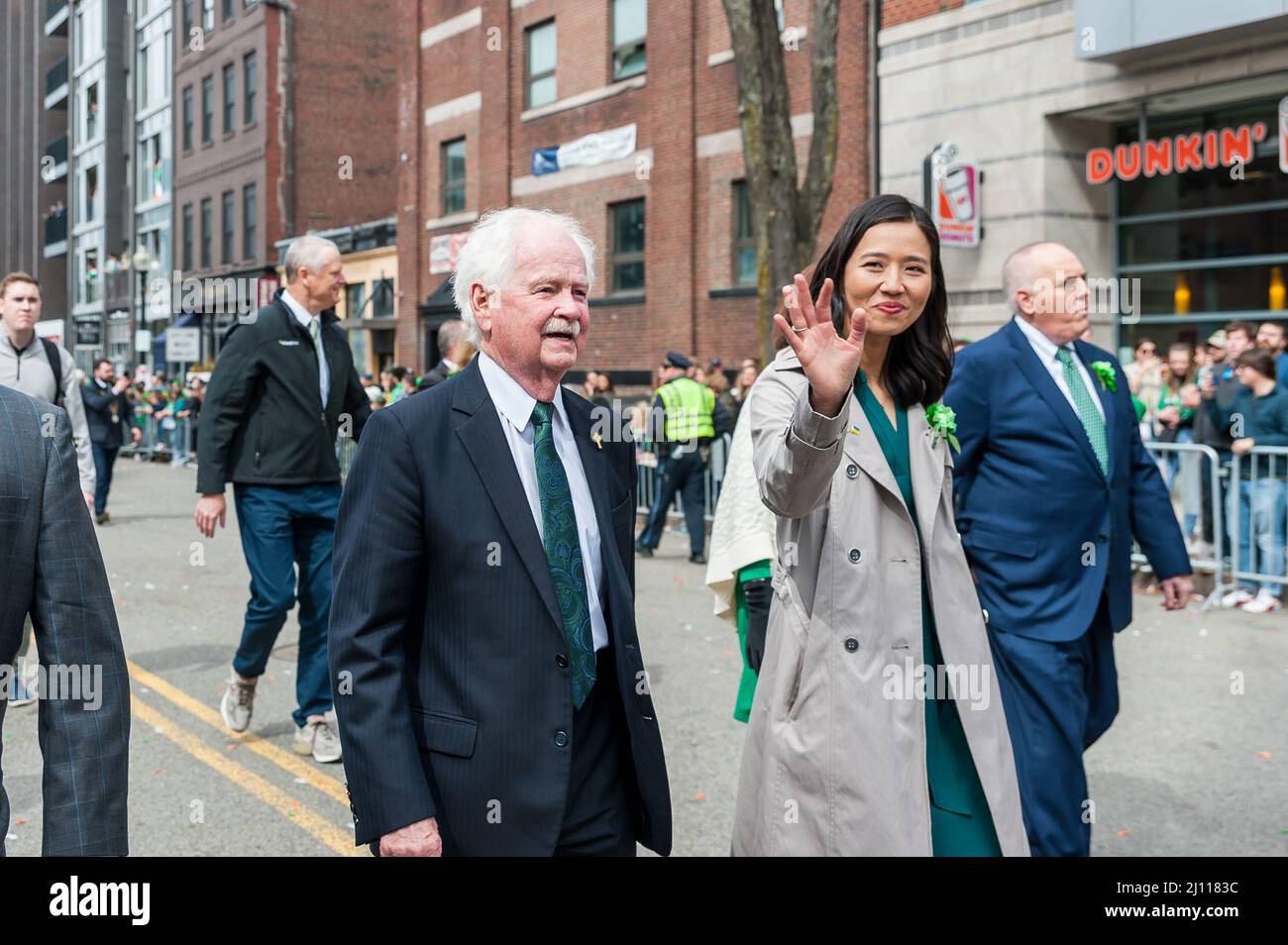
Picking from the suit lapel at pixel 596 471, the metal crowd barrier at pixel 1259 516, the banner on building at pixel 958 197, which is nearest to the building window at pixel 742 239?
the banner on building at pixel 958 197

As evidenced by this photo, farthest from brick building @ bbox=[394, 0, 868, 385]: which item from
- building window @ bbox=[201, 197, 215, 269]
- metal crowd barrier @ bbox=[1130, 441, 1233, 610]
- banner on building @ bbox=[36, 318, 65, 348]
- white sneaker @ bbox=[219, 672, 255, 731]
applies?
banner on building @ bbox=[36, 318, 65, 348]

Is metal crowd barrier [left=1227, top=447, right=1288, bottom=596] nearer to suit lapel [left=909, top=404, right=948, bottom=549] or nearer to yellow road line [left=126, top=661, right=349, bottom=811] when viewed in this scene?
yellow road line [left=126, top=661, right=349, bottom=811]

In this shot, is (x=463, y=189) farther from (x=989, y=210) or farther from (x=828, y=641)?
(x=828, y=641)

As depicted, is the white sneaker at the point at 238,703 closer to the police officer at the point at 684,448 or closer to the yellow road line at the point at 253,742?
the yellow road line at the point at 253,742

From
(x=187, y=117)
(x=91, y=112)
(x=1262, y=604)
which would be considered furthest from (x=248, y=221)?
(x=1262, y=604)

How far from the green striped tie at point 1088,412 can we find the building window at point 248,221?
38.5m

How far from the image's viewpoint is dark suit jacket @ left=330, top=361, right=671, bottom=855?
2.47 meters

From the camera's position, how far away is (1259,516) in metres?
9.80

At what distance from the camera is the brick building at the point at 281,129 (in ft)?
128

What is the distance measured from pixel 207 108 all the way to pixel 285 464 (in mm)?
41720

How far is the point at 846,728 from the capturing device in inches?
111

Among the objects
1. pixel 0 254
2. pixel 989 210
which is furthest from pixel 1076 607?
pixel 0 254
